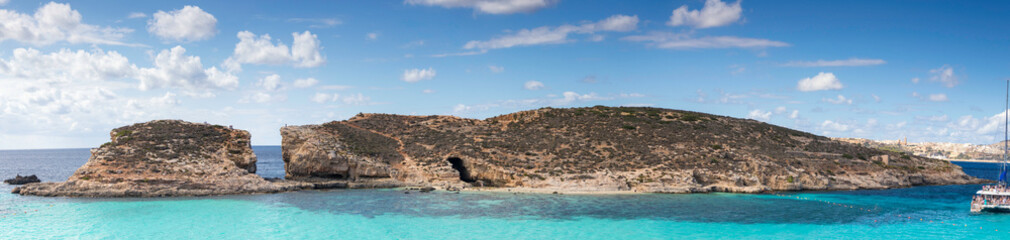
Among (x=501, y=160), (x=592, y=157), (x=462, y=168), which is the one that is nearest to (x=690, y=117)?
(x=592, y=157)

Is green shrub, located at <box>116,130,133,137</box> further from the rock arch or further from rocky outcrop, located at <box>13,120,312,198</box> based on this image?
the rock arch

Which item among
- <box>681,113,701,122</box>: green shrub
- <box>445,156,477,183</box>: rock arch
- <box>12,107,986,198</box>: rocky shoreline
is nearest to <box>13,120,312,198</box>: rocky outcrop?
<box>12,107,986,198</box>: rocky shoreline

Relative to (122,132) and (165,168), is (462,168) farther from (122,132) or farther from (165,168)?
(122,132)

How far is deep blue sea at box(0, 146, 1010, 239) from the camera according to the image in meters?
32.8

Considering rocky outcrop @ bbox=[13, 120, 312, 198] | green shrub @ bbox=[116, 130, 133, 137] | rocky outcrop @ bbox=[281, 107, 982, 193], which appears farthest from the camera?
green shrub @ bbox=[116, 130, 133, 137]

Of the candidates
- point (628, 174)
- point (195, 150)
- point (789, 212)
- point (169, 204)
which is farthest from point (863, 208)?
point (195, 150)

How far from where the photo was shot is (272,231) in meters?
33.5

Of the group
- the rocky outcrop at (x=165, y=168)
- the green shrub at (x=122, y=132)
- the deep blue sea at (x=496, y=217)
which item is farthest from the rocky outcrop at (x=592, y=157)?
the green shrub at (x=122, y=132)

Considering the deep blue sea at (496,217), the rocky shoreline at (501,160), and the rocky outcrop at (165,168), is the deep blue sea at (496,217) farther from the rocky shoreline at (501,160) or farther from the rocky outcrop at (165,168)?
the rocky shoreline at (501,160)

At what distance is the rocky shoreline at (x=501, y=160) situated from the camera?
5188 cm

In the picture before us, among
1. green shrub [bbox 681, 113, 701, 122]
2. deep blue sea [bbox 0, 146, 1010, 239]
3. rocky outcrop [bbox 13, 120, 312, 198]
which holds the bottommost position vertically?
deep blue sea [bbox 0, 146, 1010, 239]

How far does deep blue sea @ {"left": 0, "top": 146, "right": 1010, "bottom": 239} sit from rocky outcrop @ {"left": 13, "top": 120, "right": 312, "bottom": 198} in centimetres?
244

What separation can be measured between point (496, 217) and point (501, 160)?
21855 millimetres

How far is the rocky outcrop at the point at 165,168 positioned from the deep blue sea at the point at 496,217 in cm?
244
